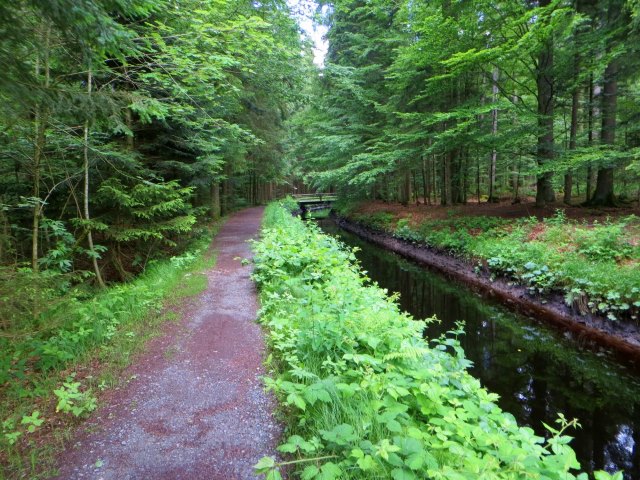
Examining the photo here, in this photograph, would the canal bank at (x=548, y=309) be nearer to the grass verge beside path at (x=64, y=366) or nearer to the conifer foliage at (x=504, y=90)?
the conifer foliage at (x=504, y=90)

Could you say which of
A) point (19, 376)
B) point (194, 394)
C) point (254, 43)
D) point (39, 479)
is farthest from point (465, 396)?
point (254, 43)

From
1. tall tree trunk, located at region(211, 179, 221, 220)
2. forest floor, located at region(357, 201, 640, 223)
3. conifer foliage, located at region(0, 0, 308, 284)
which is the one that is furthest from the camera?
tall tree trunk, located at region(211, 179, 221, 220)

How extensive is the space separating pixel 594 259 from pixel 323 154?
15.9 meters

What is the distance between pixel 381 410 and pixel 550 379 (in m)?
4.45

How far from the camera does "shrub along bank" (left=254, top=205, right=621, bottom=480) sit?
2168 millimetres

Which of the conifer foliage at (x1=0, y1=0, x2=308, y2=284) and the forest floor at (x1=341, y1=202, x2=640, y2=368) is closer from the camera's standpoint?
the conifer foliage at (x1=0, y1=0, x2=308, y2=284)

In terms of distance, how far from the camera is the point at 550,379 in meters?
5.66

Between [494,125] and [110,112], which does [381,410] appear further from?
[494,125]

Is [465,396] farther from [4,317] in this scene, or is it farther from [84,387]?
[4,317]

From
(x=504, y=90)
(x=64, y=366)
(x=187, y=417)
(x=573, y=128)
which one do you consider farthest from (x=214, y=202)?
(x=573, y=128)

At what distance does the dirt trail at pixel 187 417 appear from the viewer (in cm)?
263

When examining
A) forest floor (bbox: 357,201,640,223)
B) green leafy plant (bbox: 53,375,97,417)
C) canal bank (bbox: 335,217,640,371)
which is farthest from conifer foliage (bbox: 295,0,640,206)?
green leafy plant (bbox: 53,375,97,417)

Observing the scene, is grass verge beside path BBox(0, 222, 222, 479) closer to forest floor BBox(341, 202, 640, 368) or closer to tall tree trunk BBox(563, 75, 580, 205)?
forest floor BBox(341, 202, 640, 368)

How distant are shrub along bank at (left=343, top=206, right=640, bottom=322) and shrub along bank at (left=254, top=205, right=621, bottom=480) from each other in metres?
3.63
